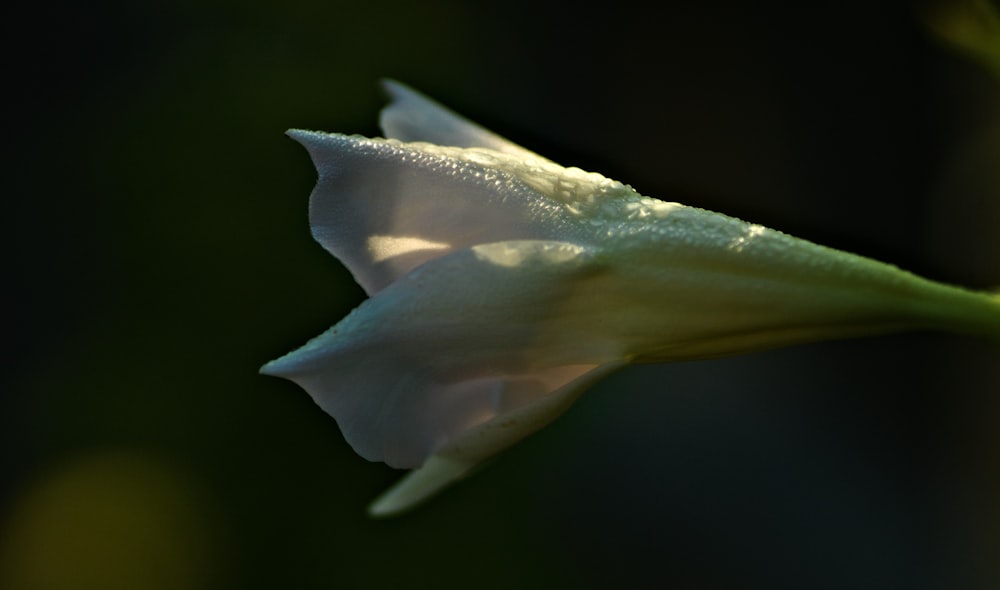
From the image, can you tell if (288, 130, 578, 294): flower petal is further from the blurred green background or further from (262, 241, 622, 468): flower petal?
the blurred green background

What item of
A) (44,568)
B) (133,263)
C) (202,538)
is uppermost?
(133,263)

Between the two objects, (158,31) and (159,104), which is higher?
(158,31)

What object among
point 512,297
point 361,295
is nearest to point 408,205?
point 512,297

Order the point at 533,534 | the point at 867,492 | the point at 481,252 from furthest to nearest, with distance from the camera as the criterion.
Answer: the point at 533,534 → the point at 867,492 → the point at 481,252

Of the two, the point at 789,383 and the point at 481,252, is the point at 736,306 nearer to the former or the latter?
the point at 481,252

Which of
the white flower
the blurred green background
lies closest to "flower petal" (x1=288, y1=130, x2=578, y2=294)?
the white flower

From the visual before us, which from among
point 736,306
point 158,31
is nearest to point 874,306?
point 736,306

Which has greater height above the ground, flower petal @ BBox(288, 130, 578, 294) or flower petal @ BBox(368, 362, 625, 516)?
flower petal @ BBox(288, 130, 578, 294)
